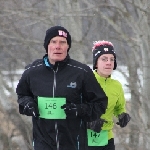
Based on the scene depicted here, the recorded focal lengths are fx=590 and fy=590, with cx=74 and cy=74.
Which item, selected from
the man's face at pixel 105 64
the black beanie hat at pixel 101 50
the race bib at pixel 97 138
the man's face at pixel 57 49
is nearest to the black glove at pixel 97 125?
the race bib at pixel 97 138

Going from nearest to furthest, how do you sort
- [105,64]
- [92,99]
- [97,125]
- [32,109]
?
[32,109] → [92,99] → [97,125] → [105,64]

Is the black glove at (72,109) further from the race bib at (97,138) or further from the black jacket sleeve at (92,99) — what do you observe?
the race bib at (97,138)

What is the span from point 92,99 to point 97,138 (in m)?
1.09

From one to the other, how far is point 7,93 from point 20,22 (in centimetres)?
180

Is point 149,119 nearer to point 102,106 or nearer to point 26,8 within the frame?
point 26,8

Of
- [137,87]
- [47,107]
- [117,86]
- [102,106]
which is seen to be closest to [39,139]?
[47,107]

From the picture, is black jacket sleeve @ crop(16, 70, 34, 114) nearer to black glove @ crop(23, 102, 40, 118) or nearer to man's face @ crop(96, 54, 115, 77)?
black glove @ crop(23, 102, 40, 118)

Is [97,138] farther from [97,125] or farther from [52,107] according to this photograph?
[52,107]

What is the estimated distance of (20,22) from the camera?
46.5ft

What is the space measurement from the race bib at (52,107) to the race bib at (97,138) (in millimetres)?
1190

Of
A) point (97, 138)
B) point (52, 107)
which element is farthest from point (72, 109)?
point (97, 138)

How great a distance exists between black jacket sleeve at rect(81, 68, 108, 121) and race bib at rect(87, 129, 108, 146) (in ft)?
3.43

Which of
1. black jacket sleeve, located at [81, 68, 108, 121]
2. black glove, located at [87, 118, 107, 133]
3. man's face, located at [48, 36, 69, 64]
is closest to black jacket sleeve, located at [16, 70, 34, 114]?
man's face, located at [48, 36, 69, 64]

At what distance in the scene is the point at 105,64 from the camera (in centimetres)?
535
